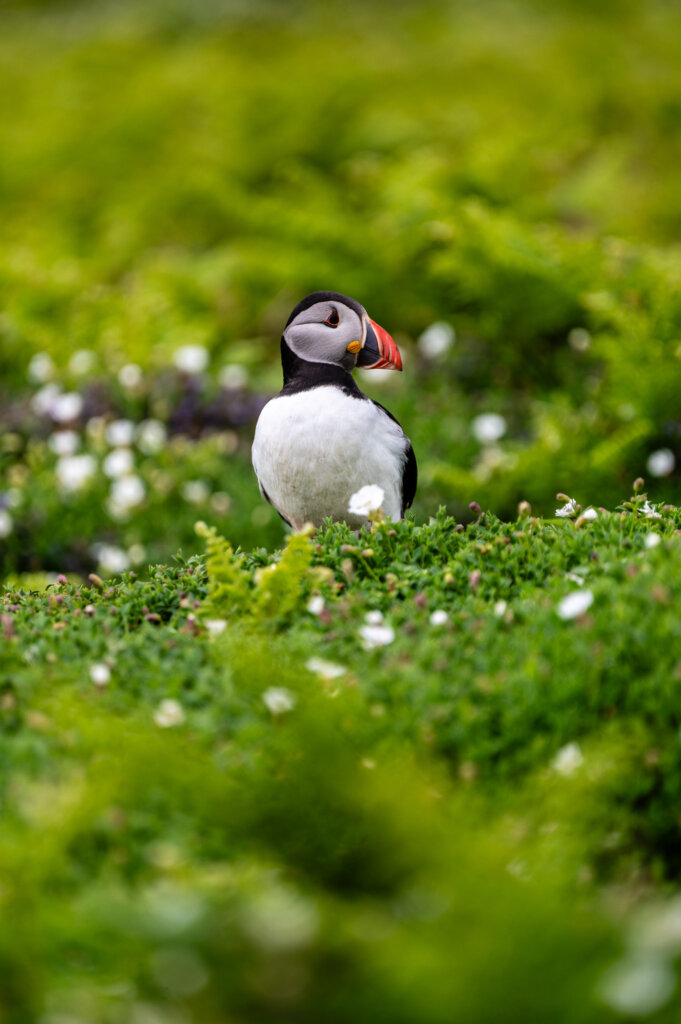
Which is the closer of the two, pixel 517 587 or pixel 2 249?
pixel 517 587

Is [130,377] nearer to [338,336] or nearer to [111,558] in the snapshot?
[111,558]

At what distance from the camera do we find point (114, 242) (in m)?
11.3

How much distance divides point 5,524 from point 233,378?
7.19 ft

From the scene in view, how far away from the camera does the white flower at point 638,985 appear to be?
1.64 meters

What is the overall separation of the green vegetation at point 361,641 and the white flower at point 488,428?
29 millimetres

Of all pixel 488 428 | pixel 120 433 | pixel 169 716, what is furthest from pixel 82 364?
pixel 169 716

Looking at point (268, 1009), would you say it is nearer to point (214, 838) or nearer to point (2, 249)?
point (214, 838)

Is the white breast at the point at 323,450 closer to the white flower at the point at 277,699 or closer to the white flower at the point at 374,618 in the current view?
the white flower at the point at 374,618

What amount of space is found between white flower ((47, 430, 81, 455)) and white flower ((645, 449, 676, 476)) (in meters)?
3.71

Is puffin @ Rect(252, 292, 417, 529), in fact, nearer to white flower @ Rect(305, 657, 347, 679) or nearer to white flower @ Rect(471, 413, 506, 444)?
white flower @ Rect(305, 657, 347, 679)

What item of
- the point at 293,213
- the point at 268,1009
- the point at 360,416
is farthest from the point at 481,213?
the point at 268,1009

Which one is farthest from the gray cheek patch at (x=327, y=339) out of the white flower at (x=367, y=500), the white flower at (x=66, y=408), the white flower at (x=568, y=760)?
the white flower at (x=66, y=408)

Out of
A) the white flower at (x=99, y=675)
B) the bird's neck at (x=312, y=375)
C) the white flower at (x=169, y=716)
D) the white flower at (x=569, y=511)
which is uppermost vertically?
the bird's neck at (x=312, y=375)

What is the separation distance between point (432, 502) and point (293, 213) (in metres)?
3.44
